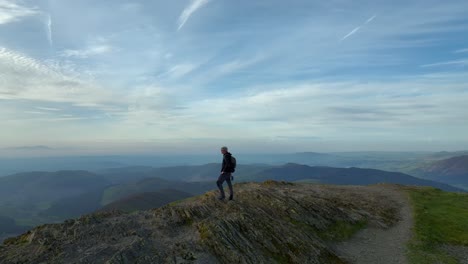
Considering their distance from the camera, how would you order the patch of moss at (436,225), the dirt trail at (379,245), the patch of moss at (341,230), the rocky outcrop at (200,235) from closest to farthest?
the rocky outcrop at (200,235), the dirt trail at (379,245), the patch of moss at (436,225), the patch of moss at (341,230)

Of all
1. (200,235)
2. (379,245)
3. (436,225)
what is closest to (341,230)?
(379,245)

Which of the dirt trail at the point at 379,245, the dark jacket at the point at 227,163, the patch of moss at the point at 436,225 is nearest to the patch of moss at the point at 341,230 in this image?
the dirt trail at the point at 379,245

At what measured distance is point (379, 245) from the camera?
3222 centimetres

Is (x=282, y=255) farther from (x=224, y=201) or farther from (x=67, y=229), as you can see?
(x=67, y=229)

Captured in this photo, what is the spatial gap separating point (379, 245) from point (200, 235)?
63.2 ft

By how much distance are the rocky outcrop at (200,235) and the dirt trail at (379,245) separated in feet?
4.22

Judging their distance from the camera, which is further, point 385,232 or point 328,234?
point 385,232

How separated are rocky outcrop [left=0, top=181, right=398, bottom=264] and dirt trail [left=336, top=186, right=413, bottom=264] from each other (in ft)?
4.22

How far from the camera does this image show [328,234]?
33250 millimetres

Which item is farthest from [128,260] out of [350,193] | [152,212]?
[350,193]

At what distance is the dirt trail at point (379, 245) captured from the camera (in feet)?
94.0

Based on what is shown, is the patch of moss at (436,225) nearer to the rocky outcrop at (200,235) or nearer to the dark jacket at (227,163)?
the rocky outcrop at (200,235)

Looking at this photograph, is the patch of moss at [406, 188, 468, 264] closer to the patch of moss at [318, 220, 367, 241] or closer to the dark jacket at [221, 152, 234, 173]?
the patch of moss at [318, 220, 367, 241]

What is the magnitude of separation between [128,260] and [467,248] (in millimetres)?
34801
